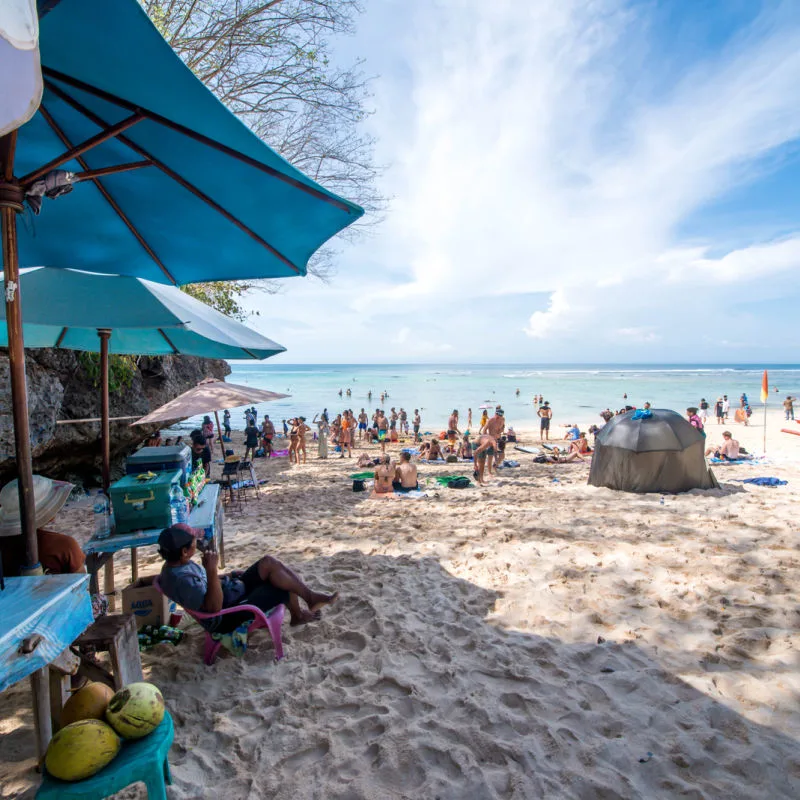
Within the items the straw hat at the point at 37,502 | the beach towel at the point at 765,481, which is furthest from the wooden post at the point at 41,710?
the beach towel at the point at 765,481

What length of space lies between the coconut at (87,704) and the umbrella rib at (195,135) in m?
2.49

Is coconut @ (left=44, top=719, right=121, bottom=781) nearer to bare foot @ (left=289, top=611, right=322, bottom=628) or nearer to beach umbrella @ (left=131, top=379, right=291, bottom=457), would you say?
bare foot @ (left=289, top=611, right=322, bottom=628)

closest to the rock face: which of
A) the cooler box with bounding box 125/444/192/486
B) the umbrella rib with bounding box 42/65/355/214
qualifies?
the cooler box with bounding box 125/444/192/486

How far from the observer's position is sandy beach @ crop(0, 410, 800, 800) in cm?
212

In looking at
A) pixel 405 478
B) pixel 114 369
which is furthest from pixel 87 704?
pixel 114 369

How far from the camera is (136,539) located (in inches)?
125

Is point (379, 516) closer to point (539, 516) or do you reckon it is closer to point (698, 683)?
point (539, 516)

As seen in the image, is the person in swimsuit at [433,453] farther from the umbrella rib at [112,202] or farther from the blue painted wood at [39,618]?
the blue painted wood at [39,618]

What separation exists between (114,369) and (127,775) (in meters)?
10.4

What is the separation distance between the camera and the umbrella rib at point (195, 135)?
6.52ft

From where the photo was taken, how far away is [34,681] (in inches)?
77.6

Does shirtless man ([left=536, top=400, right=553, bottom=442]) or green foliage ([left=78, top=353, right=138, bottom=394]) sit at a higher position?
green foliage ([left=78, top=353, right=138, bottom=394])

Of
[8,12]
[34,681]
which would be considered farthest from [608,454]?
[8,12]

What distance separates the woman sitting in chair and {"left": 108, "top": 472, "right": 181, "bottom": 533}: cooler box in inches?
12.7
